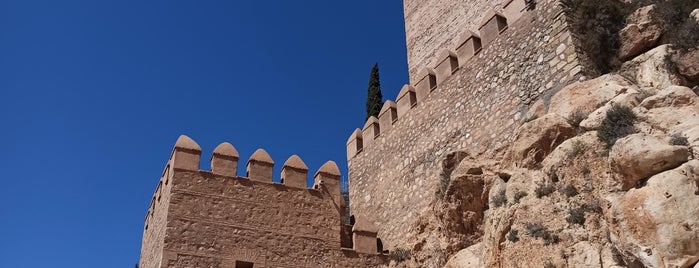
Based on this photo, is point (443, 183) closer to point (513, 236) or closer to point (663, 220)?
point (513, 236)

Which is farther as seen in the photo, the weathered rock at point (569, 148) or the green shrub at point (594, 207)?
the weathered rock at point (569, 148)

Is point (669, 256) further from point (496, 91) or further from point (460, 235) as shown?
point (496, 91)

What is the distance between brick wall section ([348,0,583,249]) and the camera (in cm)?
977

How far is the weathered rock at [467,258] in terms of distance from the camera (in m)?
8.59

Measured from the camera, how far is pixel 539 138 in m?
8.34

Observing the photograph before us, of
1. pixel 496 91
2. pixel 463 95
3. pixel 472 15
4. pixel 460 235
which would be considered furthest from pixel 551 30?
pixel 472 15

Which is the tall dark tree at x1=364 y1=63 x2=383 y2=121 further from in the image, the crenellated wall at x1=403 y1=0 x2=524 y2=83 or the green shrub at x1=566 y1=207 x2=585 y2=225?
the green shrub at x1=566 y1=207 x2=585 y2=225

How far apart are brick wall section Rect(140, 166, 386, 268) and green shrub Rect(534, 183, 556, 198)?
449 centimetres

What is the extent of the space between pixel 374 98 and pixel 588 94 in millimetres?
11656

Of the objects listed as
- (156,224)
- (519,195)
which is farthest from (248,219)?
(519,195)

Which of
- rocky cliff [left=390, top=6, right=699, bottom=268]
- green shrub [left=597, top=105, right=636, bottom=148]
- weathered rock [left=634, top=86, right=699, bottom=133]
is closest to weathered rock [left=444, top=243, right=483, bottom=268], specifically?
rocky cliff [left=390, top=6, right=699, bottom=268]

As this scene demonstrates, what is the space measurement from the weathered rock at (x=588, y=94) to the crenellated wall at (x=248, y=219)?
14.9ft

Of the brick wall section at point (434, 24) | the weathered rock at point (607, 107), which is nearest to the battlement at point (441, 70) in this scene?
the brick wall section at point (434, 24)

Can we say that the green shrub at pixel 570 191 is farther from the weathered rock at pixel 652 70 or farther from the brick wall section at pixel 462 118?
the brick wall section at pixel 462 118
